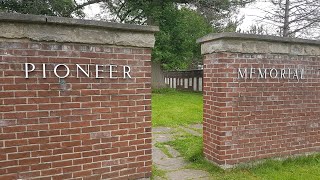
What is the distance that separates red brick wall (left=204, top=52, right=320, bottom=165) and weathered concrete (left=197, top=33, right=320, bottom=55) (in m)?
0.09

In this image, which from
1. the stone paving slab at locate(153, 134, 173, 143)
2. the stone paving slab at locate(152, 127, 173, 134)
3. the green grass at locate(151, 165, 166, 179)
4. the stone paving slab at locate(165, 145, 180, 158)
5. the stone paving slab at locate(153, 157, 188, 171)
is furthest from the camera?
the stone paving slab at locate(152, 127, 173, 134)

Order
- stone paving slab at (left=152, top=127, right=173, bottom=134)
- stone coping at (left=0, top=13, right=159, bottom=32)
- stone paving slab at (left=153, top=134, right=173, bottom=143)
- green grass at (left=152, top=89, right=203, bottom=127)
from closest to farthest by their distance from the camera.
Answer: stone coping at (left=0, top=13, right=159, bottom=32), stone paving slab at (left=153, top=134, right=173, bottom=143), stone paving slab at (left=152, top=127, right=173, bottom=134), green grass at (left=152, top=89, right=203, bottom=127)

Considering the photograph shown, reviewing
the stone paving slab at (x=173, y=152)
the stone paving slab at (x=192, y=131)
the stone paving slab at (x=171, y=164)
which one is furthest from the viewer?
the stone paving slab at (x=192, y=131)

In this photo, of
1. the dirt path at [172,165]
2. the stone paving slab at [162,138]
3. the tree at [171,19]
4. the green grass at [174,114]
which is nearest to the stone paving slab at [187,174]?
the dirt path at [172,165]

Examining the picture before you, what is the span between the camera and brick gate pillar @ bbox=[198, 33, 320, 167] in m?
4.00

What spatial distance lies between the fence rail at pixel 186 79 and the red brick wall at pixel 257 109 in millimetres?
12123

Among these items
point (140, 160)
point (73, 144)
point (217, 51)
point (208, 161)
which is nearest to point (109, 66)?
point (73, 144)

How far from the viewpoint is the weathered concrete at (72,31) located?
2785 millimetres

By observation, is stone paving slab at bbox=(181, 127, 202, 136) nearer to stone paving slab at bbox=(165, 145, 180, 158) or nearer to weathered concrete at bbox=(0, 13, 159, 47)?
stone paving slab at bbox=(165, 145, 180, 158)

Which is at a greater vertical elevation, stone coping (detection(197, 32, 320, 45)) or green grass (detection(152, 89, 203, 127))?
stone coping (detection(197, 32, 320, 45))

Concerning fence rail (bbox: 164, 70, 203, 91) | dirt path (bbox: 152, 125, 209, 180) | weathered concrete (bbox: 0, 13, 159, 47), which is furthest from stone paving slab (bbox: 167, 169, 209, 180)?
fence rail (bbox: 164, 70, 203, 91)

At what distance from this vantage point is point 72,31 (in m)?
3.07

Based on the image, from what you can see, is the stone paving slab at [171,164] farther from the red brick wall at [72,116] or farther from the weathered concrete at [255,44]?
the weathered concrete at [255,44]

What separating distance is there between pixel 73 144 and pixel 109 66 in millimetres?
998
